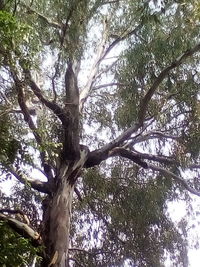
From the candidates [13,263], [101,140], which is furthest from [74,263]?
[13,263]

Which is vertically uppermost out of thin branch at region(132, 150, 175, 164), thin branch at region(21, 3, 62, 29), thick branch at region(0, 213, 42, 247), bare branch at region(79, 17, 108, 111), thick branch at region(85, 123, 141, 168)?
bare branch at region(79, 17, 108, 111)

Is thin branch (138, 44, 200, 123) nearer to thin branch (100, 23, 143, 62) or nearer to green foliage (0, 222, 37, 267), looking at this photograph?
thin branch (100, 23, 143, 62)

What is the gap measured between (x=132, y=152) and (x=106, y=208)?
1584 mm

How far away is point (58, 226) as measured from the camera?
3.99m

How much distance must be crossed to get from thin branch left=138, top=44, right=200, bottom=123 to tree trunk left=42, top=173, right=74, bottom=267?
125 centimetres

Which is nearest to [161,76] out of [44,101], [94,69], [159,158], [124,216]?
[44,101]

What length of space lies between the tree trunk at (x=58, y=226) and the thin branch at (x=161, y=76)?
1249 mm

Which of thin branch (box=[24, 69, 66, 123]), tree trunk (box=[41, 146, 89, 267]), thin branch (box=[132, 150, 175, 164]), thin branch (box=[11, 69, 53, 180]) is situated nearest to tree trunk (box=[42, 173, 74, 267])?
tree trunk (box=[41, 146, 89, 267])

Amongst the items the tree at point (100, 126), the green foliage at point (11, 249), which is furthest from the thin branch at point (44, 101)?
the green foliage at point (11, 249)

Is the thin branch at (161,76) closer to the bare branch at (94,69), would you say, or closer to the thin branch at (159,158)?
the thin branch at (159,158)

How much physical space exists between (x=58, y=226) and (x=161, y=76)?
195 cm

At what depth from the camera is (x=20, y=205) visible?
18.3ft

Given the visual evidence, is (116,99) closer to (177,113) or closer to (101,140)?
(101,140)

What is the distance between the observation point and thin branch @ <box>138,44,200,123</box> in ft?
12.9
